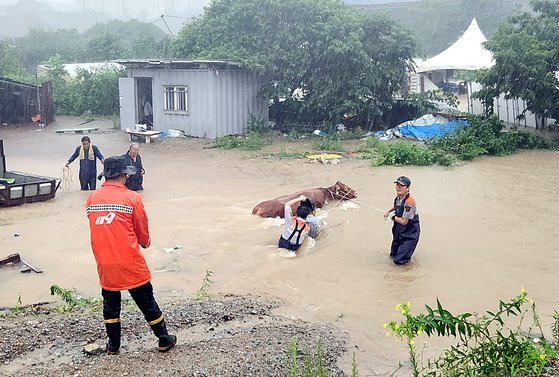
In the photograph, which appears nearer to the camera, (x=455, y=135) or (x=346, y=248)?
(x=346, y=248)

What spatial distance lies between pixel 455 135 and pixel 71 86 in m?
19.9

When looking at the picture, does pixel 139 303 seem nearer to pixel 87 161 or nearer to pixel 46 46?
pixel 87 161

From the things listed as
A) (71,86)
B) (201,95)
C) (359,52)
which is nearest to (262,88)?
(201,95)

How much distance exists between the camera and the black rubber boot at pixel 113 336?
5297 millimetres

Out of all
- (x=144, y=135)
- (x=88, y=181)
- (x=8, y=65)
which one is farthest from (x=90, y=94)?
(x=88, y=181)

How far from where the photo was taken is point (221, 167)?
56.6 feet

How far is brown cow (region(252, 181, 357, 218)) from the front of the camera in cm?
1125

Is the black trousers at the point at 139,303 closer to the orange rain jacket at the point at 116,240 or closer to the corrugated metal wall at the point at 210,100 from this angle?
the orange rain jacket at the point at 116,240

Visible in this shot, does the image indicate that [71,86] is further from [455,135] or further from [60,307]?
[60,307]

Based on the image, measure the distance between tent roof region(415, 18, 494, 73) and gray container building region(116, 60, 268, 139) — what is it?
1044cm

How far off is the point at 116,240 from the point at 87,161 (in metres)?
8.94

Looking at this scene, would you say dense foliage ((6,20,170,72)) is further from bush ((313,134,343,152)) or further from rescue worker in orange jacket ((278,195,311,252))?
rescue worker in orange jacket ((278,195,311,252))

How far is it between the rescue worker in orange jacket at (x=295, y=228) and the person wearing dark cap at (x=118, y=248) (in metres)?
4.06

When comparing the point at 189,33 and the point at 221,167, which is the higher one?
the point at 189,33
